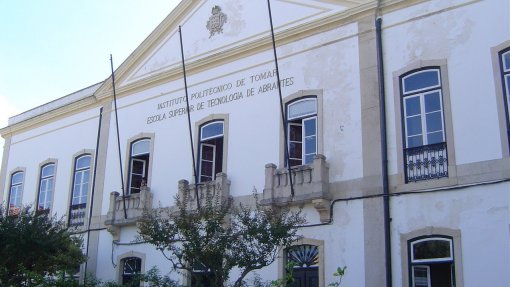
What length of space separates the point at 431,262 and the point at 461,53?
4221 mm

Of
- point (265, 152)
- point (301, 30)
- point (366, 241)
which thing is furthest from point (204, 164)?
point (366, 241)

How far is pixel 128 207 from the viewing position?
18109mm

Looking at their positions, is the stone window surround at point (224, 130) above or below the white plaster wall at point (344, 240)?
above

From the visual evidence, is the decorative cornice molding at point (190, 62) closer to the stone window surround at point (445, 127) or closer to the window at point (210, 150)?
the stone window surround at point (445, 127)

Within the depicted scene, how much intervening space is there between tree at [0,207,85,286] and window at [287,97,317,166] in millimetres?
6351

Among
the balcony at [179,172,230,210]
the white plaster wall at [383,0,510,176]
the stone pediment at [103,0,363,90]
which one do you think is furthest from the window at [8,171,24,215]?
the white plaster wall at [383,0,510,176]

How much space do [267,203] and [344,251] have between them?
6.78 ft

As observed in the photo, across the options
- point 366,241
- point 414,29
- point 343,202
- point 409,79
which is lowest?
point 366,241

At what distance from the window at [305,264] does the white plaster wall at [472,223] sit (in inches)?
78.2

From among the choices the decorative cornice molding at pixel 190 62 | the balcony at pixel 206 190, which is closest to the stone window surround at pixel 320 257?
the balcony at pixel 206 190

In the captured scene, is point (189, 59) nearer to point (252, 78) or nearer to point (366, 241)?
point (252, 78)

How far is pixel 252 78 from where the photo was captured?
16594 mm

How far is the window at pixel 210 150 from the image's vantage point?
55.9 ft

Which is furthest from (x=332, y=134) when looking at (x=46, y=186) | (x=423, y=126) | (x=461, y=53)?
(x=46, y=186)
